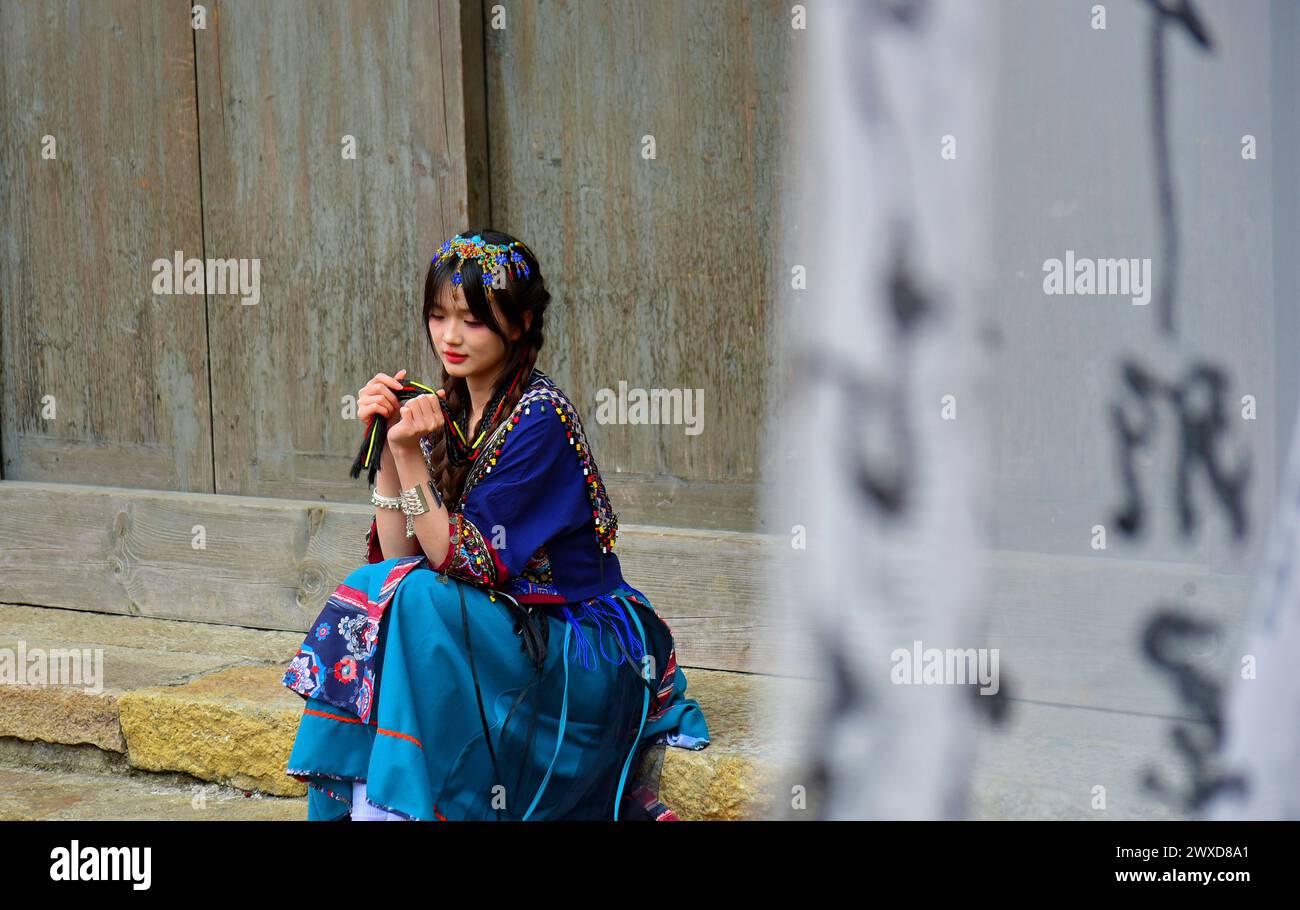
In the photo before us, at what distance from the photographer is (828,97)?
99.7 inches

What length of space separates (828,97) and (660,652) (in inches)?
44.1

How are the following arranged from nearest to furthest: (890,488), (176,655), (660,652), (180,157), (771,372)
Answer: (890,488)
(660,652)
(771,372)
(176,655)
(180,157)

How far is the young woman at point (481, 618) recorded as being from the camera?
2775 millimetres

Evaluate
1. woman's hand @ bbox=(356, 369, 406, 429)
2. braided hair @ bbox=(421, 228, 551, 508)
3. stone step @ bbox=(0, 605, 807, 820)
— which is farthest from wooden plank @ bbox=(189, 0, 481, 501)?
woman's hand @ bbox=(356, 369, 406, 429)

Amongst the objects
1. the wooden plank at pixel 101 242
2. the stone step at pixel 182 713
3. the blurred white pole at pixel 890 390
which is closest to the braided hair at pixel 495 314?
the blurred white pole at pixel 890 390

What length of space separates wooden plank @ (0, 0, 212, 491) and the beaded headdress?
63.8 inches

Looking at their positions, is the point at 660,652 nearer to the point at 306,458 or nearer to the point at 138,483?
the point at 306,458

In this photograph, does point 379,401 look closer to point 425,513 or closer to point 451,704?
point 425,513

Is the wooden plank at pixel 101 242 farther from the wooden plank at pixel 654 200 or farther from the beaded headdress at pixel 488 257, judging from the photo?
the beaded headdress at pixel 488 257

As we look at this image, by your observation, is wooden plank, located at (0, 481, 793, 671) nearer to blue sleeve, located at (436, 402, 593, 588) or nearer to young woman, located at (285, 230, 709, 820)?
young woman, located at (285, 230, 709, 820)

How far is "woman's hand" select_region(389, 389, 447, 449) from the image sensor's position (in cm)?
280

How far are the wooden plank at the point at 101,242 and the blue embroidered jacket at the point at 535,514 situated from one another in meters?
1.59

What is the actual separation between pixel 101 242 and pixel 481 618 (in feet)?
7.35

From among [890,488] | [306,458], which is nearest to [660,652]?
[890,488]
